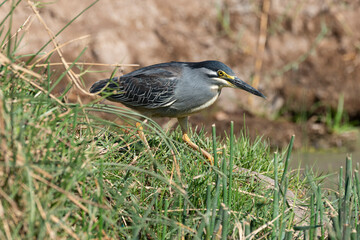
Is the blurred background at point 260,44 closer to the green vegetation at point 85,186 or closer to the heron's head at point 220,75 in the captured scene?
the heron's head at point 220,75

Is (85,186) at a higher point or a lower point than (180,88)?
lower

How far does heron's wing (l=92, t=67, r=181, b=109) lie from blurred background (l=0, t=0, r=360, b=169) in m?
2.54

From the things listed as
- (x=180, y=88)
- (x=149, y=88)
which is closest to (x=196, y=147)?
(x=180, y=88)

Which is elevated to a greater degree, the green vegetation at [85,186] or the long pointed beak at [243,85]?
the long pointed beak at [243,85]

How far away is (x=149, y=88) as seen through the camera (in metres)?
4.23

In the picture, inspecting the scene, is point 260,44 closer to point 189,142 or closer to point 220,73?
point 220,73

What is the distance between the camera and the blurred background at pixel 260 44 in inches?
272

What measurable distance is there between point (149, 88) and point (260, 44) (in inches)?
130

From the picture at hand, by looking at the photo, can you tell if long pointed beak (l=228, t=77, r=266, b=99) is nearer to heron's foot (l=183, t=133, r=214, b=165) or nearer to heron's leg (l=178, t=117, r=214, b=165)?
heron's leg (l=178, t=117, r=214, b=165)

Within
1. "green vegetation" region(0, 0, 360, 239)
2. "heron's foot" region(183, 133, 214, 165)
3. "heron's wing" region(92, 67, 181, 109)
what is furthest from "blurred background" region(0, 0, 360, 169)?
"green vegetation" region(0, 0, 360, 239)

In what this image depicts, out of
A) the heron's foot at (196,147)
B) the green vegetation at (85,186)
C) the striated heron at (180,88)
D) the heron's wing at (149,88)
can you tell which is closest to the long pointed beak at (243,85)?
the striated heron at (180,88)

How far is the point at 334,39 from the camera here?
728 centimetres

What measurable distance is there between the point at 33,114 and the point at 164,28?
4.86 meters

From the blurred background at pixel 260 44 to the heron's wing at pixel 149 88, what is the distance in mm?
2544
